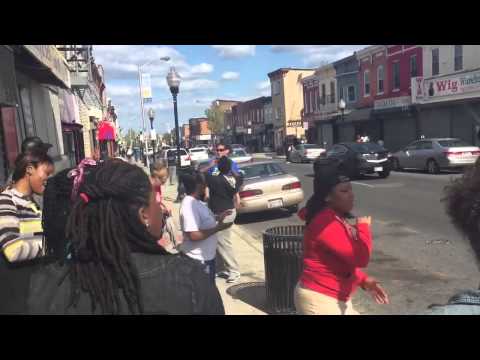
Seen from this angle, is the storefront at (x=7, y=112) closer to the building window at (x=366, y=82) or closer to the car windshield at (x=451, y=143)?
the car windshield at (x=451, y=143)

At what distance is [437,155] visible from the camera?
1769 cm

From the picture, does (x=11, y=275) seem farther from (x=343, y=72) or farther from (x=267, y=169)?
(x=343, y=72)

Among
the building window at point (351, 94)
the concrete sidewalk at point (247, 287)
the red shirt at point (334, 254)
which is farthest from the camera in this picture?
the building window at point (351, 94)

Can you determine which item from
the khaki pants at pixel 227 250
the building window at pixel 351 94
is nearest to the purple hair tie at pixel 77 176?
the khaki pants at pixel 227 250

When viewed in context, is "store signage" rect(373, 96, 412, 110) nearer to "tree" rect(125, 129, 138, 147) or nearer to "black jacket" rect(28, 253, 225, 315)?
"black jacket" rect(28, 253, 225, 315)

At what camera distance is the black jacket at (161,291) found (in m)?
1.46

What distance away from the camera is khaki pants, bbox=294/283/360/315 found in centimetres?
279

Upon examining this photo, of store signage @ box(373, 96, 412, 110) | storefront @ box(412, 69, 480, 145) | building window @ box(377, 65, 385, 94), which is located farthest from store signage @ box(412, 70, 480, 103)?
building window @ box(377, 65, 385, 94)

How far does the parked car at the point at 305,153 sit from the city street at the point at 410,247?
16931 millimetres

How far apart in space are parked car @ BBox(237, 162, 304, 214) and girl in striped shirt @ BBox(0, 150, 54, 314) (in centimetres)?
754

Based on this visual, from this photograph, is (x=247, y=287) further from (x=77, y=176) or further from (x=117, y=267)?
(x=117, y=267)

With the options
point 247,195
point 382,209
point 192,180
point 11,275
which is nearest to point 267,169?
point 247,195
